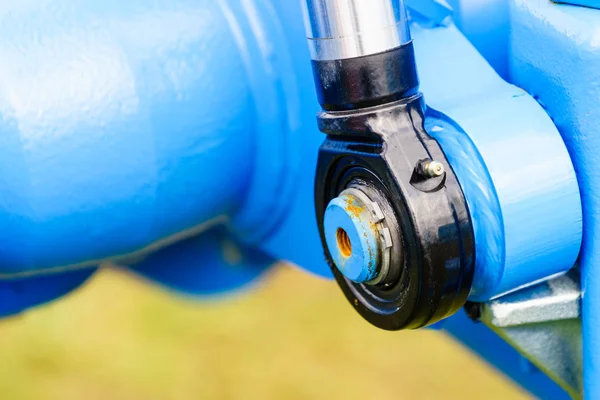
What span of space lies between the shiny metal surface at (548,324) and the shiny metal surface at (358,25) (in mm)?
179

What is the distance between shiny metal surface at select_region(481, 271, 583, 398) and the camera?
0.50m

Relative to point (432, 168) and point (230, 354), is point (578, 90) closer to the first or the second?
point (432, 168)

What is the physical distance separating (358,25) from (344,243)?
0.45 feet

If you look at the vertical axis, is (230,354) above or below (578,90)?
below

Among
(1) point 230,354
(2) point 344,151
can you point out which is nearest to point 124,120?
(2) point 344,151

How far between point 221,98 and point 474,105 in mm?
187

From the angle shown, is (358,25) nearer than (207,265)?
Yes

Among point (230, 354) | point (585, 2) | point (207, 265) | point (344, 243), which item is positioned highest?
point (585, 2)

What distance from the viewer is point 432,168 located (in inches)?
17.3

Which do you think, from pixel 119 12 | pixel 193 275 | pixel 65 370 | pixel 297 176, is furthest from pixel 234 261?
pixel 65 370

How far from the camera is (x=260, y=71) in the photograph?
0.60 meters

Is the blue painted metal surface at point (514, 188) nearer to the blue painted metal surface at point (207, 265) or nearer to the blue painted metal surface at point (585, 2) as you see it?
the blue painted metal surface at point (585, 2)

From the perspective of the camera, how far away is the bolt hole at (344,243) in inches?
19.6

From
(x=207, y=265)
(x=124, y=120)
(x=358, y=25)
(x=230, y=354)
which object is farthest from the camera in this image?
(x=230, y=354)
